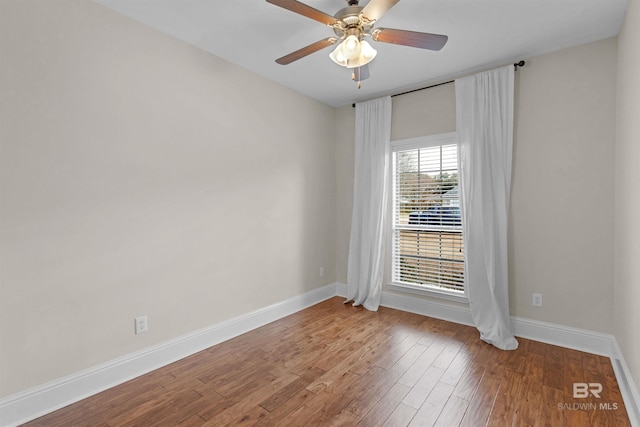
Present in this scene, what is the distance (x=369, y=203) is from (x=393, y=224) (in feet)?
1.33

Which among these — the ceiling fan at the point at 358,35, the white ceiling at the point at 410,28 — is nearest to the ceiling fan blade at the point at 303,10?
the ceiling fan at the point at 358,35

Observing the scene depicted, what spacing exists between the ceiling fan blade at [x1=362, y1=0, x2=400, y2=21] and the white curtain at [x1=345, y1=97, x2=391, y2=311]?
2.00 metres

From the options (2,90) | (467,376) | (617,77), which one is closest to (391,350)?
(467,376)

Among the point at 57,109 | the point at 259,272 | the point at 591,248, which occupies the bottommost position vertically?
the point at 259,272

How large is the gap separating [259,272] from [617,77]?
3687 mm

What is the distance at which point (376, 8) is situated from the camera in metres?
1.77

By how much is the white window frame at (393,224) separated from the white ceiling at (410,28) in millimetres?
679

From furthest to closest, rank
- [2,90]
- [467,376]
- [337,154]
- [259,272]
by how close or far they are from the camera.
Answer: [337,154], [259,272], [467,376], [2,90]

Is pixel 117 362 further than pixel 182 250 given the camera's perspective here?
No

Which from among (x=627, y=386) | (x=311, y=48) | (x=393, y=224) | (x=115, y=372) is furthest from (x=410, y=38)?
(x=115, y=372)

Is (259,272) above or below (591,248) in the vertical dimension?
below

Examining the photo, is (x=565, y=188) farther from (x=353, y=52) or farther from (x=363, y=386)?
(x=363, y=386)

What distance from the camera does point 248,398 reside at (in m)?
2.08

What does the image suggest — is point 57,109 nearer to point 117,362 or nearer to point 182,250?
point 182,250
